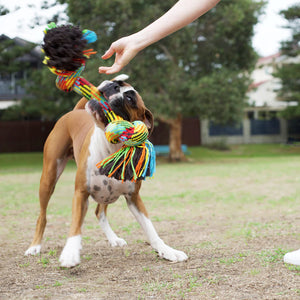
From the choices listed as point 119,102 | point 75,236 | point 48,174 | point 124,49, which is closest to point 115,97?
point 119,102

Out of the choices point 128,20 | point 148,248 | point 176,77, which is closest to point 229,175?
point 176,77

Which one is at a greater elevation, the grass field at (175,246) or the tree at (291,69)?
the tree at (291,69)

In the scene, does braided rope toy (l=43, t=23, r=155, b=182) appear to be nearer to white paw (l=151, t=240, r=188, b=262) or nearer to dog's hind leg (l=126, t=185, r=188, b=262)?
dog's hind leg (l=126, t=185, r=188, b=262)

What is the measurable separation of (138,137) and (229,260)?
4.60ft

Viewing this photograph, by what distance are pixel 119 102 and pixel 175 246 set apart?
1.88 m

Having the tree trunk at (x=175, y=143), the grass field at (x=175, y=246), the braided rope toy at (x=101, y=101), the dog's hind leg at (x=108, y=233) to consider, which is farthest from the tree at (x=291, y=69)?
the braided rope toy at (x=101, y=101)

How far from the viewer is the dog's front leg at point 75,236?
112 inches

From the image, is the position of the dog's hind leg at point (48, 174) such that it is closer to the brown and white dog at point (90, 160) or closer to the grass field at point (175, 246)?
the brown and white dog at point (90, 160)

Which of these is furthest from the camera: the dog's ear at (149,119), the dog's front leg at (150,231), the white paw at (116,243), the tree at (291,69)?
the tree at (291,69)

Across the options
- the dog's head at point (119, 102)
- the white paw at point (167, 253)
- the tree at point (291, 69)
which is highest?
the tree at point (291, 69)

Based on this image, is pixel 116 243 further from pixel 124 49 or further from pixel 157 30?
pixel 157 30

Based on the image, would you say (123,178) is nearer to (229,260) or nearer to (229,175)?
(229,260)

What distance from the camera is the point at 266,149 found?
26.3m

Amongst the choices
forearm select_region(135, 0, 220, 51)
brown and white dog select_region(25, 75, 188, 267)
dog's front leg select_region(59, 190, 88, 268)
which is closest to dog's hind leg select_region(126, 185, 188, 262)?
brown and white dog select_region(25, 75, 188, 267)
